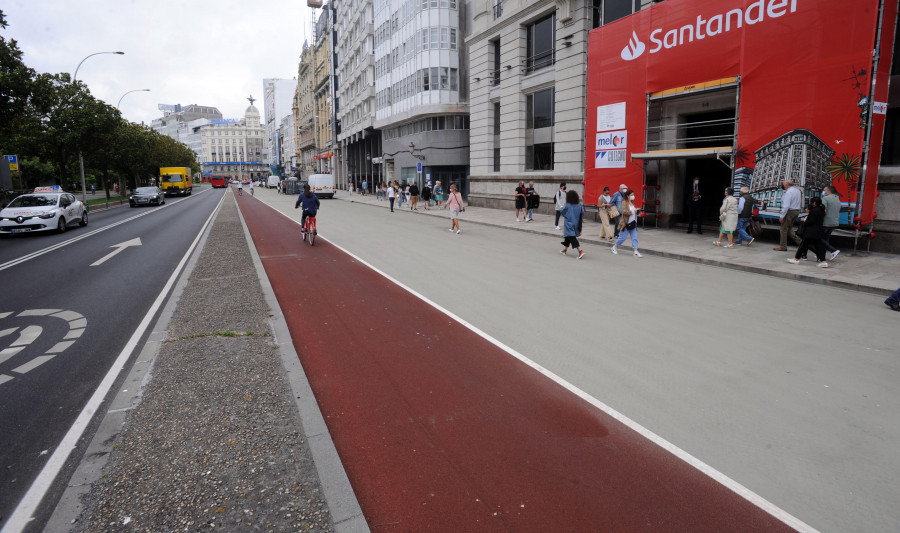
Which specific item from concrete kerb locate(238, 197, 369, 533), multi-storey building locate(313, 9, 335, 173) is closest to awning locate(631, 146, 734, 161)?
concrete kerb locate(238, 197, 369, 533)

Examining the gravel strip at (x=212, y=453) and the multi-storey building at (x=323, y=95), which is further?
the multi-storey building at (x=323, y=95)

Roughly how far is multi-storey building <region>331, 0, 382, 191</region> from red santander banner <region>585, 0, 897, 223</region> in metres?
36.7

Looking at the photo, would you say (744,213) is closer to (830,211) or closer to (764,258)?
(764,258)

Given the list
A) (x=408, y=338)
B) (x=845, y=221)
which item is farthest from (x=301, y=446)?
(x=845, y=221)

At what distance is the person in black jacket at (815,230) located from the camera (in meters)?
10.4

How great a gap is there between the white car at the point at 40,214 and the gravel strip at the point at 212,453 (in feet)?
55.9

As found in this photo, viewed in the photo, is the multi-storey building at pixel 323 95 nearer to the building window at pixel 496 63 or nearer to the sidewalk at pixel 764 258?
the building window at pixel 496 63

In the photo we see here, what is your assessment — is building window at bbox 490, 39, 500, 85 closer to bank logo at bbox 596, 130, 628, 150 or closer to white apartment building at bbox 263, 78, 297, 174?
bank logo at bbox 596, 130, 628, 150

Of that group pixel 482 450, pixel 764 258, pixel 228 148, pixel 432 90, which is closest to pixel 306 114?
pixel 432 90

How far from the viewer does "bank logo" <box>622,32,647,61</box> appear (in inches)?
723

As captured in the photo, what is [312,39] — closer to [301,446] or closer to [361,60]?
[361,60]

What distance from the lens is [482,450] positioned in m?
3.74

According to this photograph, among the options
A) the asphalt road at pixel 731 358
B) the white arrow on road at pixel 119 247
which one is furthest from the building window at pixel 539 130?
the white arrow on road at pixel 119 247

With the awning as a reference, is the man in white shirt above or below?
below
